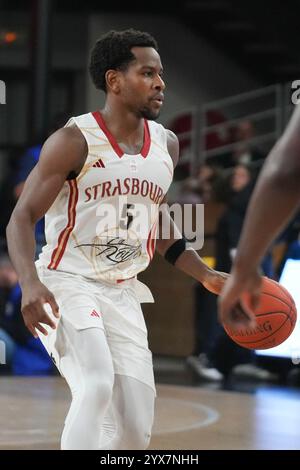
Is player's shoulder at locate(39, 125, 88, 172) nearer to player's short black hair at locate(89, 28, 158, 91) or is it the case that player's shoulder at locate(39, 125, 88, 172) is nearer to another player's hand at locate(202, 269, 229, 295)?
player's short black hair at locate(89, 28, 158, 91)

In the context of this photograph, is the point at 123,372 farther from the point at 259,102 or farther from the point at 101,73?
the point at 259,102

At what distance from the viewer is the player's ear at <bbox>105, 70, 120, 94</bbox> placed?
195 inches

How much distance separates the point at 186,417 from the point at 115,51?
3.98m

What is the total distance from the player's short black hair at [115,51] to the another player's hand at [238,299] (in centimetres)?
221

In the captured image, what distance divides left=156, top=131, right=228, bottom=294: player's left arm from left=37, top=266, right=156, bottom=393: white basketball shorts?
1.25 feet

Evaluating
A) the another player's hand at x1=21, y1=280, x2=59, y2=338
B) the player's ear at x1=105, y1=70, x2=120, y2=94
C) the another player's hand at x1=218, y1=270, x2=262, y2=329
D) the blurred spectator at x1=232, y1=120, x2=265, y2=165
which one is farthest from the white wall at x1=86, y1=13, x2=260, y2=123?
the another player's hand at x1=218, y1=270, x2=262, y2=329

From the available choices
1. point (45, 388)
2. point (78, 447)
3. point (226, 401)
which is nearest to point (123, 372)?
point (78, 447)

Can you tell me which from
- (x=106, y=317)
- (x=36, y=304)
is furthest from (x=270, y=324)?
(x=36, y=304)

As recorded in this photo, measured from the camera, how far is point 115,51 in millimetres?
4980

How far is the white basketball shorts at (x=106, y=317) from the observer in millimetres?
4535

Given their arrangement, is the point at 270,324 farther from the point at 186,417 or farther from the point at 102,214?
the point at 186,417

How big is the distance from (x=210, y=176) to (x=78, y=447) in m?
8.54

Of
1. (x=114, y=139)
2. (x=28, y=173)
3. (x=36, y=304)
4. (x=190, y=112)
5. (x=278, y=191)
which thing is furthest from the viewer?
(x=190, y=112)

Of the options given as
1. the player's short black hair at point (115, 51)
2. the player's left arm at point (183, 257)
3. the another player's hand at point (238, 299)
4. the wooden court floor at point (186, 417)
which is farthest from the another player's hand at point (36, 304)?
the wooden court floor at point (186, 417)
